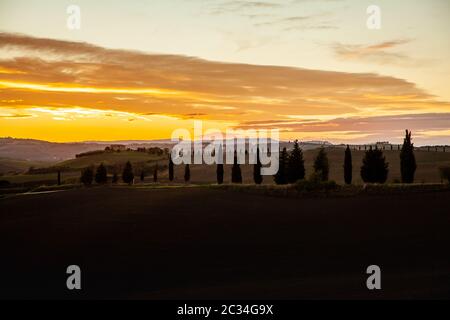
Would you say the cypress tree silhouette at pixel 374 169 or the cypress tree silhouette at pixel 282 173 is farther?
the cypress tree silhouette at pixel 282 173

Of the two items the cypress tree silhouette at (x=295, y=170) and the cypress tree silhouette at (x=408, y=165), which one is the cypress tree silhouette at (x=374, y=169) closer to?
the cypress tree silhouette at (x=408, y=165)

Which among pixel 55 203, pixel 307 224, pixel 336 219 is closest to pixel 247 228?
pixel 307 224

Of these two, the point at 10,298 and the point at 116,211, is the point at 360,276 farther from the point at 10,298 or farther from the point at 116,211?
the point at 116,211

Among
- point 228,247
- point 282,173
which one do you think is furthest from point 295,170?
point 228,247

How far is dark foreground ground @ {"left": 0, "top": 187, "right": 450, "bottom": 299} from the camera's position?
22156 mm

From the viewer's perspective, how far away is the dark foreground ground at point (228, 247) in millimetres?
22156

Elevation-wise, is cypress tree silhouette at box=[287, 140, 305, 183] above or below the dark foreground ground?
above

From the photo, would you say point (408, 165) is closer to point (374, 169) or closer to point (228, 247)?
point (374, 169)

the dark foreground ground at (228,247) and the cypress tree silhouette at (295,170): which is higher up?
the cypress tree silhouette at (295,170)

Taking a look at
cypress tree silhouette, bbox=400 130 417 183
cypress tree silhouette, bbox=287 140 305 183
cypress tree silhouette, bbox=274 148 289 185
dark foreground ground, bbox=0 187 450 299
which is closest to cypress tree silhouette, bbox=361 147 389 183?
cypress tree silhouette, bbox=400 130 417 183

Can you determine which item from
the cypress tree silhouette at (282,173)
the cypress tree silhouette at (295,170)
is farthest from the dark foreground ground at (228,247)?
the cypress tree silhouette at (282,173)

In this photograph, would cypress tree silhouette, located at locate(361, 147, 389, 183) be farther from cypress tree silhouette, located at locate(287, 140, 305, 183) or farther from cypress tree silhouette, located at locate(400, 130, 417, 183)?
cypress tree silhouette, located at locate(287, 140, 305, 183)

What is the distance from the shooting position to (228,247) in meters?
29.0
